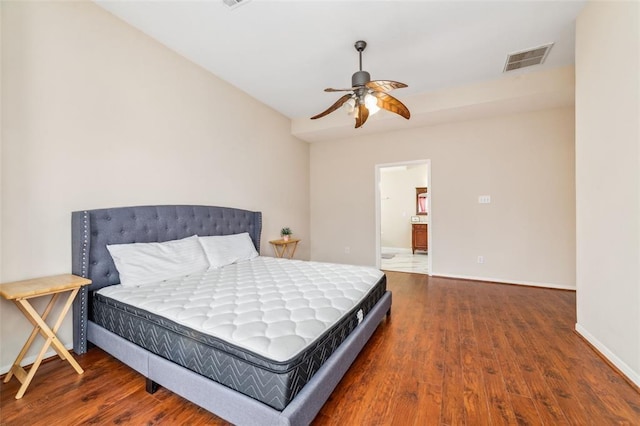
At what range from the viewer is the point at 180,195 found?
3.04 m

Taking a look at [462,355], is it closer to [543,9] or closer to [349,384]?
[349,384]

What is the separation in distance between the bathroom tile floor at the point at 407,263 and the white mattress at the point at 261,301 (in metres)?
2.78

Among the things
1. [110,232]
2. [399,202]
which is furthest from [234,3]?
[399,202]

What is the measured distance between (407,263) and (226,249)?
4.21 m

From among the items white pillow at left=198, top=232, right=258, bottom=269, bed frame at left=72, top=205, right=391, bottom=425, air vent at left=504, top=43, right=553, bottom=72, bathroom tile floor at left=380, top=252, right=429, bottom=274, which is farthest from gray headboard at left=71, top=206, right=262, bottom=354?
air vent at left=504, top=43, right=553, bottom=72

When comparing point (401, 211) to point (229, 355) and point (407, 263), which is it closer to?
point (407, 263)

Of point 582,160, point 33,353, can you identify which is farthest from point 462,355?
point 33,353

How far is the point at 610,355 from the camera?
6.25 ft

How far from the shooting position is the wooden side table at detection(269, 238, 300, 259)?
14.5ft

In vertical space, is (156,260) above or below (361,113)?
below

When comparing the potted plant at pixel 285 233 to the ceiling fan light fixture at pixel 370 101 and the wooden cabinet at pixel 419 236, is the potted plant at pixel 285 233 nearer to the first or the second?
the ceiling fan light fixture at pixel 370 101

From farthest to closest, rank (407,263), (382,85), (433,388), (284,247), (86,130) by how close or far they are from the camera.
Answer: (407,263) → (284,247) → (382,85) → (86,130) → (433,388)

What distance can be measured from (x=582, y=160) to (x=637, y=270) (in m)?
1.06

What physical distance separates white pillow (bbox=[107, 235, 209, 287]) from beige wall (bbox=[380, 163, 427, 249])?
18.4 feet
